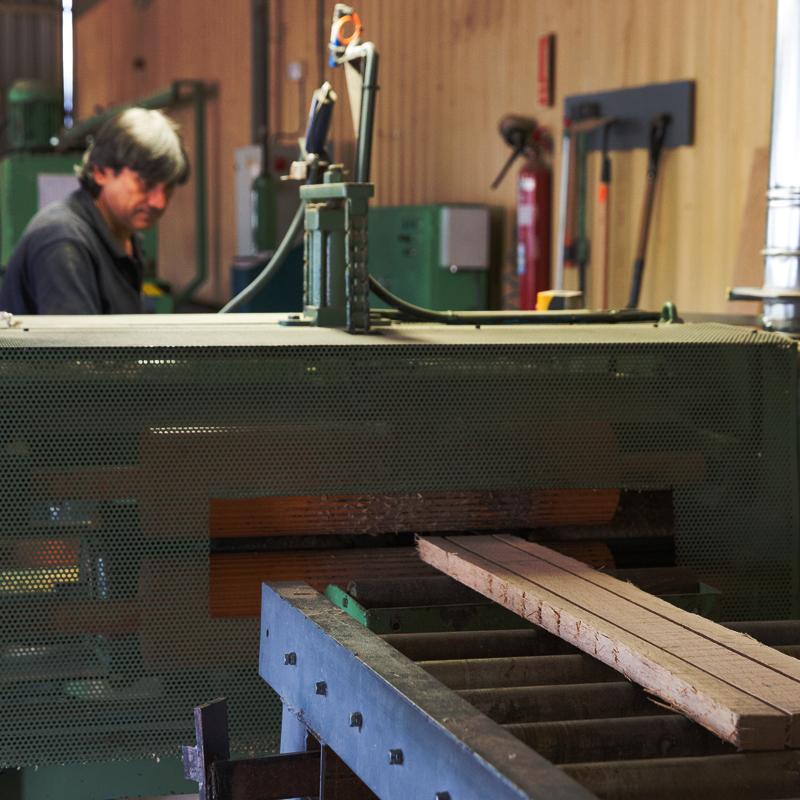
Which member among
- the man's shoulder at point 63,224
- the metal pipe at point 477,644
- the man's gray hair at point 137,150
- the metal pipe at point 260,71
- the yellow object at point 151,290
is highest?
the metal pipe at point 260,71

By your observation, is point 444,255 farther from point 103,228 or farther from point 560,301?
point 560,301

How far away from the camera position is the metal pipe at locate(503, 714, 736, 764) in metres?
0.93

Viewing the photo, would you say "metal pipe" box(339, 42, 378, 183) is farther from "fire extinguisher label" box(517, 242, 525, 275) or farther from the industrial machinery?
the industrial machinery

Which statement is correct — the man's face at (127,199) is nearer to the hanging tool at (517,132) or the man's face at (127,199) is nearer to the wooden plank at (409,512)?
the wooden plank at (409,512)

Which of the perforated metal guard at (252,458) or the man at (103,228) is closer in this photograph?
the perforated metal guard at (252,458)

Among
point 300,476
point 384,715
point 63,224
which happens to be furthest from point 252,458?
point 63,224

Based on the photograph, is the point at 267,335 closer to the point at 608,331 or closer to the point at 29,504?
the point at 29,504

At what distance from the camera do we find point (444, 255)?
536 cm

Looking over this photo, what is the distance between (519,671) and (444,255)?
438 cm

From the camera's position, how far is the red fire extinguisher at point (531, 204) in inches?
192

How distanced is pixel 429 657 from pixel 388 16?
5.80 m

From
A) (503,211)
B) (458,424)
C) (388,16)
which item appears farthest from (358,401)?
→ (388,16)

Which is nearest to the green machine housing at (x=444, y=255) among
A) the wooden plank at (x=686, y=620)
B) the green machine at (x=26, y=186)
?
the green machine at (x=26, y=186)

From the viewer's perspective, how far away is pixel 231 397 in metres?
1.40
